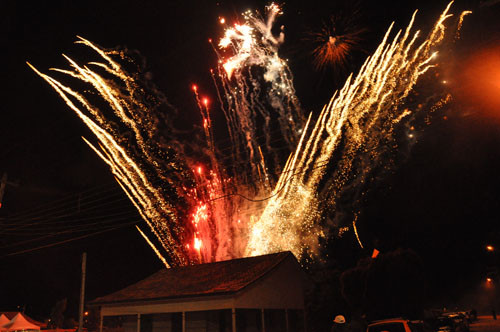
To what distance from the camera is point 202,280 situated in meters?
16.1

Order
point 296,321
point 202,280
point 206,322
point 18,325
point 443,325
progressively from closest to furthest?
point 206,322 < point 202,280 < point 296,321 < point 443,325 < point 18,325

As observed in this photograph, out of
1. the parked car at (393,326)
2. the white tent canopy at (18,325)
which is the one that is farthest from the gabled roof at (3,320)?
the parked car at (393,326)

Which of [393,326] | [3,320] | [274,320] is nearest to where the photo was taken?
[393,326]

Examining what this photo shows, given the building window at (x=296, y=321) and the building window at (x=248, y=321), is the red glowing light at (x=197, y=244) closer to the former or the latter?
the building window at (x=248, y=321)

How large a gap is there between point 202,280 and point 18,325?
922 inches

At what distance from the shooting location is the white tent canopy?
29719mm

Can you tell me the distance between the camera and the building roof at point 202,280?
1455 cm

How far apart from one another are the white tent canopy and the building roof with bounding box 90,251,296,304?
61.0 feet

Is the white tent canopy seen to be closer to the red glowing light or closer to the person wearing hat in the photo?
the red glowing light

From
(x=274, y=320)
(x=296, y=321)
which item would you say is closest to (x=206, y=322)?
(x=274, y=320)

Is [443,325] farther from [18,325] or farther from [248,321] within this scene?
[18,325]

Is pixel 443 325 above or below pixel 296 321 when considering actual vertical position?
below

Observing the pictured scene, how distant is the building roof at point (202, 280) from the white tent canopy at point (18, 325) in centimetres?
1858

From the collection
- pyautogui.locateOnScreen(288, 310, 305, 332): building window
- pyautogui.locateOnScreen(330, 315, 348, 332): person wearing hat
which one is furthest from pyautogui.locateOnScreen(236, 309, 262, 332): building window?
pyautogui.locateOnScreen(330, 315, 348, 332): person wearing hat
